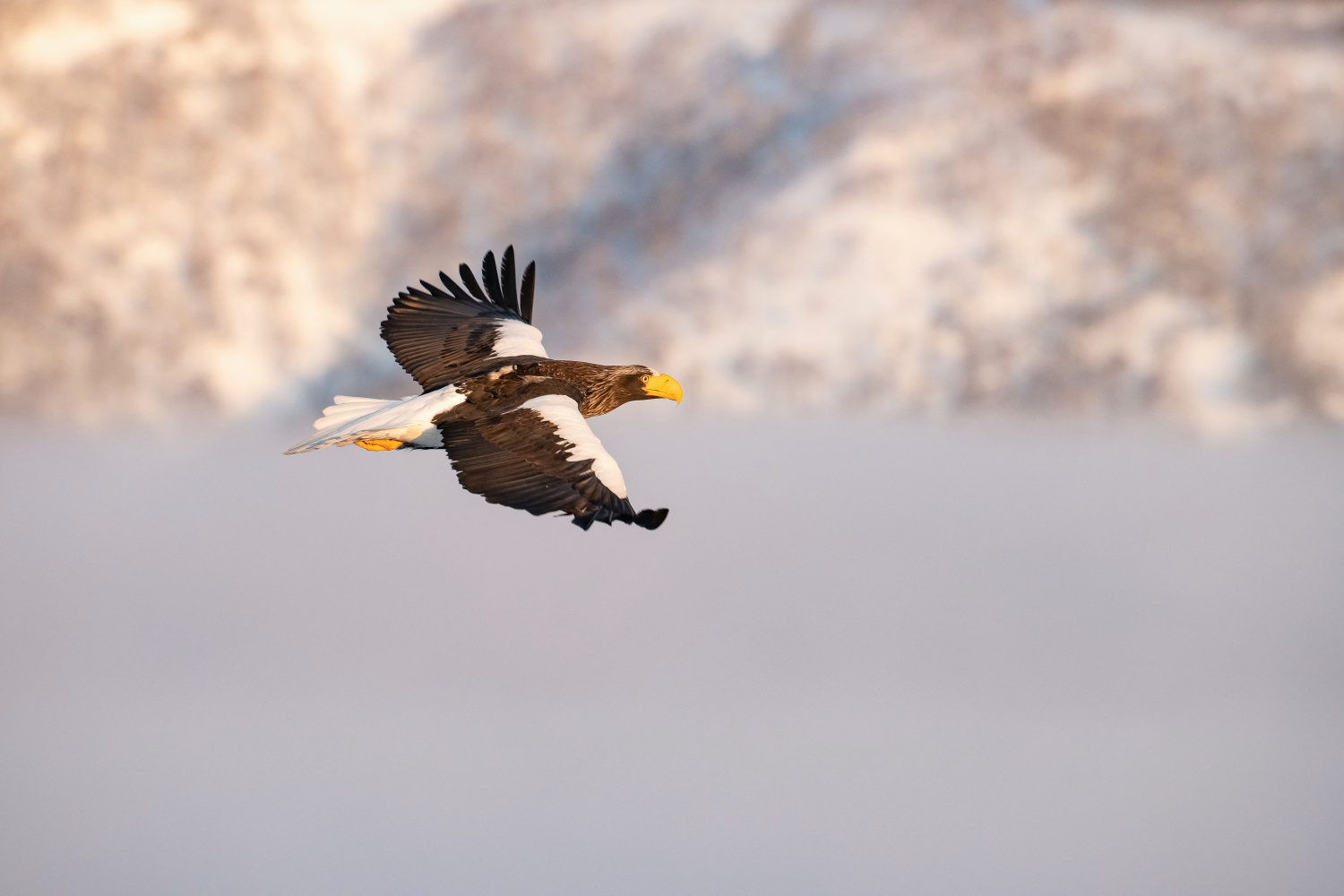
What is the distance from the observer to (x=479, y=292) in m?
19.4

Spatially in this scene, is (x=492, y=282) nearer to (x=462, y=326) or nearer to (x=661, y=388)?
(x=462, y=326)

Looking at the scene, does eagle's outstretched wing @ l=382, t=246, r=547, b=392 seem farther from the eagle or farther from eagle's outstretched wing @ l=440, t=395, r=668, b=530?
eagle's outstretched wing @ l=440, t=395, r=668, b=530

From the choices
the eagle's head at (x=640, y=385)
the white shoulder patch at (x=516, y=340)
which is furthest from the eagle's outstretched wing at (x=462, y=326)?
the eagle's head at (x=640, y=385)

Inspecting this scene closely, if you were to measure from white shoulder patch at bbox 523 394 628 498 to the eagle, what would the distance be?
13 mm

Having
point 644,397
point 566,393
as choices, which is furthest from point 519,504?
point 644,397

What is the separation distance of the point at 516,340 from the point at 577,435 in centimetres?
371

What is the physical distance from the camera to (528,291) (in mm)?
19344

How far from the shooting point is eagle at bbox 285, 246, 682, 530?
14336 millimetres

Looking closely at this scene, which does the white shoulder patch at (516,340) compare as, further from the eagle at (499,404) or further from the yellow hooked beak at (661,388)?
the yellow hooked beak at (661,388)

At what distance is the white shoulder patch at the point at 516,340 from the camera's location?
704 inches

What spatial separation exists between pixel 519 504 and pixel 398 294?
227 inches

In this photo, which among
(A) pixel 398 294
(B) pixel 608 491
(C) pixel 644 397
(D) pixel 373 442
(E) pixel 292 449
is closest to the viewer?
(B) pixel 608 491

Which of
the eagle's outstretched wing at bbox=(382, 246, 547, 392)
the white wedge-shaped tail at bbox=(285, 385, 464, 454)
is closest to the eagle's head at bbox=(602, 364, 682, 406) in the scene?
the eagle's outstretched wing at bbox=(382, 246, 547, 392)

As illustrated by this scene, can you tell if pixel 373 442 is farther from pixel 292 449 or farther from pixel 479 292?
pixel 479 292
